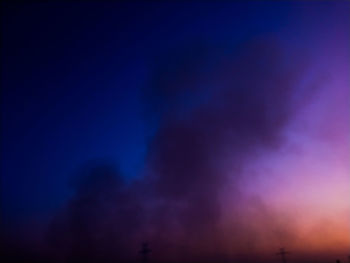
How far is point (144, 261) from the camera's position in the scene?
348 feet

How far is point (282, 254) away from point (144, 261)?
117m

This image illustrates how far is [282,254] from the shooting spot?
543ft

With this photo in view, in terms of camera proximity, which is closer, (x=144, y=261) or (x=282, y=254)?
(x=144, y=261)

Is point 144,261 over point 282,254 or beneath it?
over
